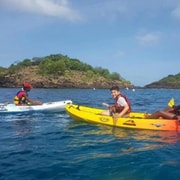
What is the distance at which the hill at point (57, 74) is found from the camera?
102 m

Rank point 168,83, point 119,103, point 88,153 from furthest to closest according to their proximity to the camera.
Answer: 1. point 168,83
2. point 119,103
3. point 88,153

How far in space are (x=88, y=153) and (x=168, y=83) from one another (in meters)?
160

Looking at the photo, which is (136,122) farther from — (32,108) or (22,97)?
(22,97)

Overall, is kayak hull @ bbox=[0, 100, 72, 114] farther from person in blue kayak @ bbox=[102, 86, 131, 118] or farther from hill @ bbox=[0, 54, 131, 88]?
hill @ bbox=[0, 54, 131, 88]

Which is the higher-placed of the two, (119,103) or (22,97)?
(22,97)

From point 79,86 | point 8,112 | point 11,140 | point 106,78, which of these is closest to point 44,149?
point 11,140

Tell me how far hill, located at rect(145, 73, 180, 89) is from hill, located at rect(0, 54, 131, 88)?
3086cm

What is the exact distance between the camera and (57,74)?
10962cm

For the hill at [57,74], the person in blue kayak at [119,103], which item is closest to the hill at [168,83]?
the hill at [57,74]

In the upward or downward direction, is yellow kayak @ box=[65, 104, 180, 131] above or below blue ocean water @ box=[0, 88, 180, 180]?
above

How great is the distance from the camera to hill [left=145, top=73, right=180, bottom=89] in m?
156

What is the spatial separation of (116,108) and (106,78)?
11158cm

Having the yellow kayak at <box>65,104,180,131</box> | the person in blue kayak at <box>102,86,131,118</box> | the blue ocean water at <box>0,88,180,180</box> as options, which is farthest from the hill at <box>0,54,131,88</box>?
the blue ocean water at <box>0,88,180,180</box>

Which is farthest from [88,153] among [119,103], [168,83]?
[168,83]
